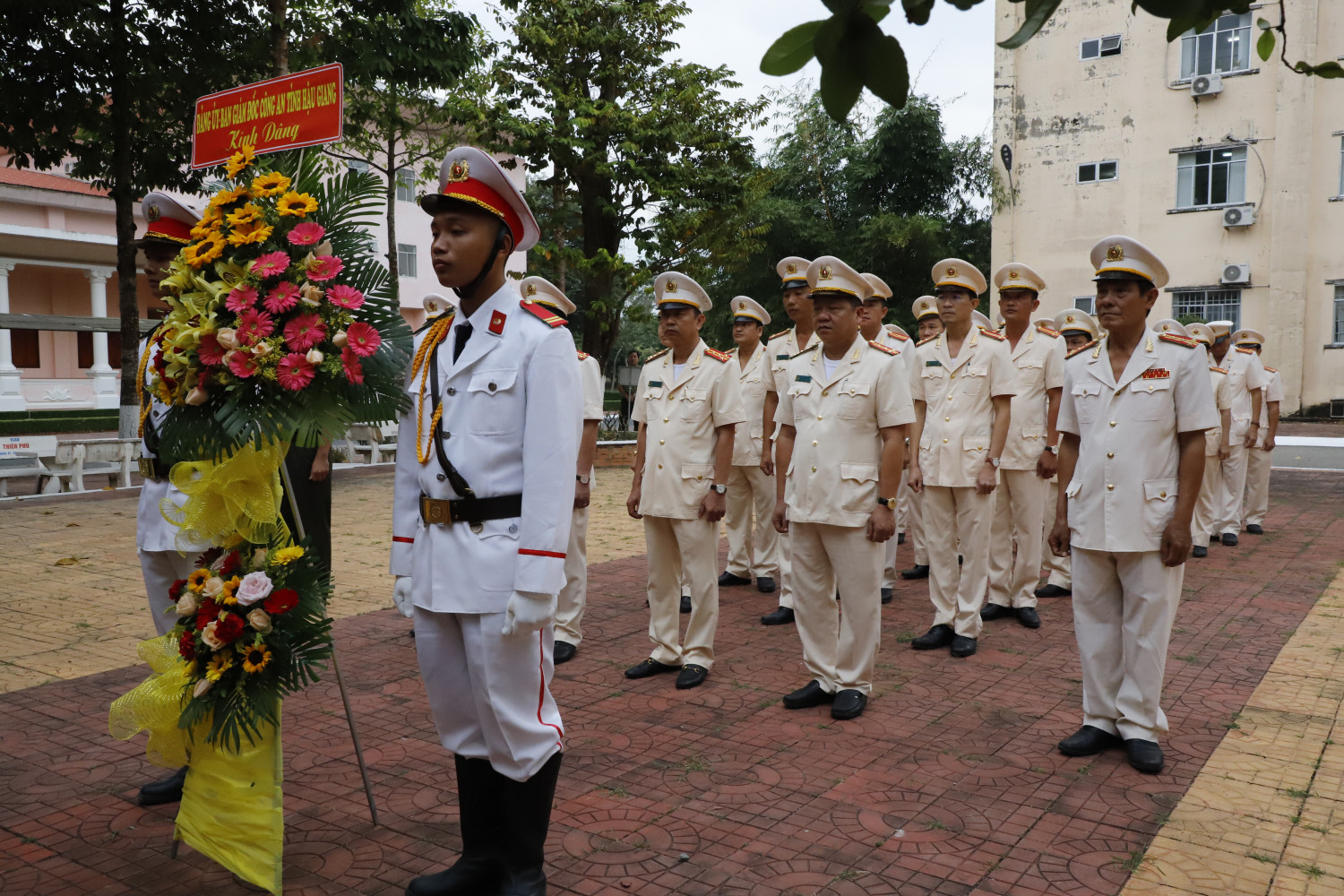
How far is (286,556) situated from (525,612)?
3.17ft

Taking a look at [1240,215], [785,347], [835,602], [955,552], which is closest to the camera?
[835,602]

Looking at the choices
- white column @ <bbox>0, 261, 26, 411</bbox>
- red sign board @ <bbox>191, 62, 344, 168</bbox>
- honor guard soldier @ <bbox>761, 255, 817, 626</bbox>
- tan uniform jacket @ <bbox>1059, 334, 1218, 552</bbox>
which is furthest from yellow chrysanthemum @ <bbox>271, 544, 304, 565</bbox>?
white column @ <bbox>0, 261, 26, 411</bbox>

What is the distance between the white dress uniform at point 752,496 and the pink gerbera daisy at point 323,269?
502 cm

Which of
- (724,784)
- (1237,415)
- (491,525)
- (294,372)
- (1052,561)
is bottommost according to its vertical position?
(724,784)

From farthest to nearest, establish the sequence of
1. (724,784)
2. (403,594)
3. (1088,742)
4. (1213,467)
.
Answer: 1. (1213,467)
2. (1088,742)
3. (724,784)
4. (403,594)

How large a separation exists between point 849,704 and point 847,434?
128cm

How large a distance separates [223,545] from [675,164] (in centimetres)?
1662

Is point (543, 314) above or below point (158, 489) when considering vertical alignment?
above

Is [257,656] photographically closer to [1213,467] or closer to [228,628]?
[228,628]

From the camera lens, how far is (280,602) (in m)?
3.30

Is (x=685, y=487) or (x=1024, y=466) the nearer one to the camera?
(x=685, y=487)

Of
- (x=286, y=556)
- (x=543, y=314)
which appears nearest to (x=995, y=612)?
(x=543, y=314)

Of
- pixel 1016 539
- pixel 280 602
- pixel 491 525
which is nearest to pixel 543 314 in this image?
pixel 491 525

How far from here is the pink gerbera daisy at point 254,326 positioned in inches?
123
